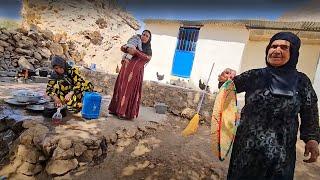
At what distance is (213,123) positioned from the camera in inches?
90.0

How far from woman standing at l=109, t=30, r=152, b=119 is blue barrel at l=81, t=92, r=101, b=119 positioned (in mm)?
597

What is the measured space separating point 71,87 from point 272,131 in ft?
13.4

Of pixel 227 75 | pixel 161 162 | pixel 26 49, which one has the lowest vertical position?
pixel 161 162

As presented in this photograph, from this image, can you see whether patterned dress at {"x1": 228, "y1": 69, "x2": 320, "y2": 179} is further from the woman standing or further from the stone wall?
the stone wall

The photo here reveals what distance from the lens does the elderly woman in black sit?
1.96m

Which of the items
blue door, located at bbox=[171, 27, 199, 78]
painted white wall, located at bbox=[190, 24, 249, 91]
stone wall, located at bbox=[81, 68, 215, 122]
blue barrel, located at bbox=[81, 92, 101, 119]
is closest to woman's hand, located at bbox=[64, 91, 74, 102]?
blue barrel, located at bbox=[81, 92, 101, 119]

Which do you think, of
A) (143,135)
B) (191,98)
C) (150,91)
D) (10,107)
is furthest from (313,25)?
(10,107)

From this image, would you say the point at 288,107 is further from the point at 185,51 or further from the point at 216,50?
the point at 185,51

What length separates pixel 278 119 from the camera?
1.98 meters

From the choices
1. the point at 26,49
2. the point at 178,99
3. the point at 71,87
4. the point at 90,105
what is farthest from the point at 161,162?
the point at 26,49

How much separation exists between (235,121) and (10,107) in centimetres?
465

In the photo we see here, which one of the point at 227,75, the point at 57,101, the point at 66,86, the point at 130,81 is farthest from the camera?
the point at 130,81

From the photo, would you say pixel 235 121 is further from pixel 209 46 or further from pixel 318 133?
pixel 209 46

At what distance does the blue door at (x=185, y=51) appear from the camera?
41.7ft
